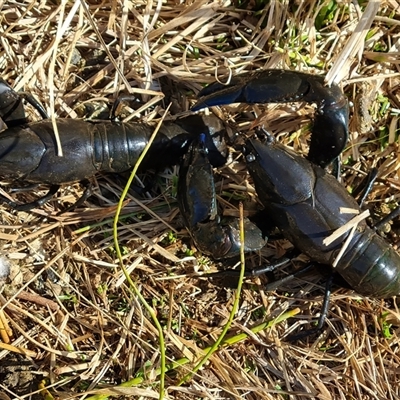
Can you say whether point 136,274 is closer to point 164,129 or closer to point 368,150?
point 164,129

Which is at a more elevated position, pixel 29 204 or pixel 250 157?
pixel 250 157

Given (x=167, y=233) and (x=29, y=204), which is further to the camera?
(x=167, y=233)

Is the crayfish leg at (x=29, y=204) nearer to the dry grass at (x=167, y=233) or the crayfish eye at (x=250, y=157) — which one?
the dry grass at (x=167, y=233)

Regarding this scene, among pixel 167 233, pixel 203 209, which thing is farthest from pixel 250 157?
pixel 167 233

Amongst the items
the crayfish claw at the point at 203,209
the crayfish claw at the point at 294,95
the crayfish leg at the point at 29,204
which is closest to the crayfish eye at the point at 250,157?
the crayfish claw at the point at 203,209

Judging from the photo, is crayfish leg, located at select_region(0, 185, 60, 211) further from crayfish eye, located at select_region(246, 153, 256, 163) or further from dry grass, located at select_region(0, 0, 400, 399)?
crayfish eye, located at select_region(246, 153, 256, 163)

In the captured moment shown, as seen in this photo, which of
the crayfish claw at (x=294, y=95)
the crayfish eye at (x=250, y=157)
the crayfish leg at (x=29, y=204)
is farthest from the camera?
the crayfish leg at (x=29, y=204)

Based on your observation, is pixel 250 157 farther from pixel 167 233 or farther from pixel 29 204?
pixel 29 204

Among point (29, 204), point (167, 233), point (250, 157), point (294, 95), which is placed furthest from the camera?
point (167, 233)

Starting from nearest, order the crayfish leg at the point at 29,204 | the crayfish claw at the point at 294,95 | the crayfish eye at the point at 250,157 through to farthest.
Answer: the crayfish claw at the point at 294,95 → the crayfish eye at the point at 250,157 → the crayfish leg at the point at 29,204

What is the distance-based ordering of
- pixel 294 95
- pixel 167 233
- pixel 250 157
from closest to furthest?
pixel 294 95 < pixel 250 157 < pixel 167 233

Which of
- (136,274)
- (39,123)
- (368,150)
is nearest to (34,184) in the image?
(39,123)
